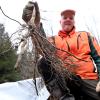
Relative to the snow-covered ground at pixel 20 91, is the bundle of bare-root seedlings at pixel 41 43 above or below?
above

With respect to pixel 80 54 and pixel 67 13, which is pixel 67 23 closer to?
pixel 67 13

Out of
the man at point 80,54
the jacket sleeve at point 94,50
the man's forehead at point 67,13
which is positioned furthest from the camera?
the man's forehead at point 67,13

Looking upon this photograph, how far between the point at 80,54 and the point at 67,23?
36cm

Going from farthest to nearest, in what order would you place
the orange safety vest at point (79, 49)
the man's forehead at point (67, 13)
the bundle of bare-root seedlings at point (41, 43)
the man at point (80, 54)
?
the man's forehead at point (67, 13), the orange safety vest at point (79, 49), the man at point (80, 54), the bundle of bare-root seedlings at point (41, 43)

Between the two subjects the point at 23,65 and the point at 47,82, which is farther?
the point at 47,82

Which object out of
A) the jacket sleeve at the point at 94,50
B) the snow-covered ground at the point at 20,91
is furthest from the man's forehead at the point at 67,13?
the snow-covered ground at the point at 20,91

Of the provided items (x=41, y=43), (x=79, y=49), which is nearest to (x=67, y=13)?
(x=79, y=49)

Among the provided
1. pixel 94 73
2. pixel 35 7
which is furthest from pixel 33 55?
pixel 94 73

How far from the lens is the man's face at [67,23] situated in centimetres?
472

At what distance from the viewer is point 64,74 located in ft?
14.0

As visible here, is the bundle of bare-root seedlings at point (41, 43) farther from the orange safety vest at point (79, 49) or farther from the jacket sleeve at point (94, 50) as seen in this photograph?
the jacket sleeve at point (94, 50)

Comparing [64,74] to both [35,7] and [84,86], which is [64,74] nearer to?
[84,86]

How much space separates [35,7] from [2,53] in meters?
0.54

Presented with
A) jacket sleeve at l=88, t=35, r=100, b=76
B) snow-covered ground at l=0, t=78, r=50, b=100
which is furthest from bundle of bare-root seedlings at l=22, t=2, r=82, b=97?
snow-covered ground at l=0, t=78, r=50, b=100
